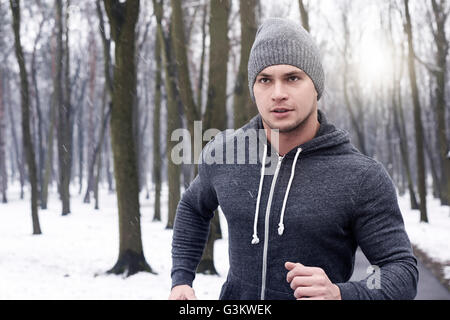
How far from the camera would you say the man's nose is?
1.95 meters

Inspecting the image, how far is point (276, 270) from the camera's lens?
202 centimetres

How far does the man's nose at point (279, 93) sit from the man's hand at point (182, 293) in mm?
1019

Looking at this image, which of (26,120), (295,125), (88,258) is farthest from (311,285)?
(26,120)

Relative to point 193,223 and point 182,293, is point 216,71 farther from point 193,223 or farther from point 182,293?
point 182,293

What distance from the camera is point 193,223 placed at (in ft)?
7.94

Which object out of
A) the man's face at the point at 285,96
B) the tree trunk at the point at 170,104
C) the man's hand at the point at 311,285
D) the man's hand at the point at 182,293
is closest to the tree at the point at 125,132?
the tree trunk at the point at 170,104

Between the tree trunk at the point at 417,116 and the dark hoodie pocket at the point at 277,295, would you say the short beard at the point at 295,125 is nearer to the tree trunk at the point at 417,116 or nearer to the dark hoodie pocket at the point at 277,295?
the dark hoodie pocket at the point at 277,295

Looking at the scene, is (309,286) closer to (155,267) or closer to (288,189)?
(288,189)

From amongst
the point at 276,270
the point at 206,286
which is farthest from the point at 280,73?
the point at 206,286

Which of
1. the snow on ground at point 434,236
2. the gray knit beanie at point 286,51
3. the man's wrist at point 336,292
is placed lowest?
the snow on ground at point 434,236

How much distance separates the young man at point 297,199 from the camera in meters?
1.75

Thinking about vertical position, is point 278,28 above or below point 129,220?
above

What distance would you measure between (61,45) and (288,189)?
62.2 feet

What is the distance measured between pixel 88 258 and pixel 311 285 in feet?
31.3
